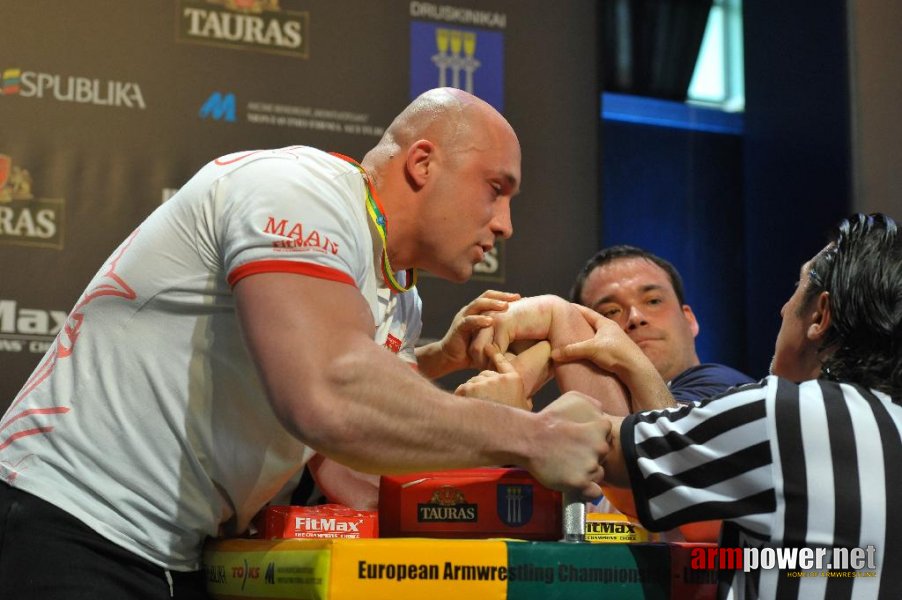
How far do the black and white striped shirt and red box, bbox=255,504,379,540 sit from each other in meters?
0.41

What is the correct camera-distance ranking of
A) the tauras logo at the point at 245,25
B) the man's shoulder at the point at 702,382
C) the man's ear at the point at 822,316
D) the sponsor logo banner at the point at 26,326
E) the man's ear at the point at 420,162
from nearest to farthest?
the man's ear at the point at 822,316 < the man's ear at the point at 420,162 < the man's shoulder at the point at 702,382 < the sponsor logo banner at the point at 26,326 < the tauras logo at the point at 245,25

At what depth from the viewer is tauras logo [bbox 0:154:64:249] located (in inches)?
110

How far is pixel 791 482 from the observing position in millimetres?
1266

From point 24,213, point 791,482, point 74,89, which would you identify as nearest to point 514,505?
point 791,482

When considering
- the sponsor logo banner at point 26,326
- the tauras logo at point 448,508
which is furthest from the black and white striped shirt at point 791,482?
the sponsor logo banner at point 26,326

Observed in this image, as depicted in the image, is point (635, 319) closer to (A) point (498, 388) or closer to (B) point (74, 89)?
(A) point (498, 388)

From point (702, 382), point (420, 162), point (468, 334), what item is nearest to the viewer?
point (420, 162)

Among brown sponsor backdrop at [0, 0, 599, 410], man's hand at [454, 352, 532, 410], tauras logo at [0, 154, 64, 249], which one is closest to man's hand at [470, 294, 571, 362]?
man's hand at [454, 352, 532, 410]

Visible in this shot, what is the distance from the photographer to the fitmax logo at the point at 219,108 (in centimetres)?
303

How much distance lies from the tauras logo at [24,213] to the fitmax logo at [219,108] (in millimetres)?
493

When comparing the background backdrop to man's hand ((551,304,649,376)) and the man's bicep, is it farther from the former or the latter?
the man's bicep

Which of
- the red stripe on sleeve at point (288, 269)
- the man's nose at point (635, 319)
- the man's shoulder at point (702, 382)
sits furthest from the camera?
the man's nose at point (635, 319)

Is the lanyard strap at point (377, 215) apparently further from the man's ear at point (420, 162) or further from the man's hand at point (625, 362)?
the man's hand at point (625, 362)

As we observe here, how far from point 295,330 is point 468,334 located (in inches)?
33.5
